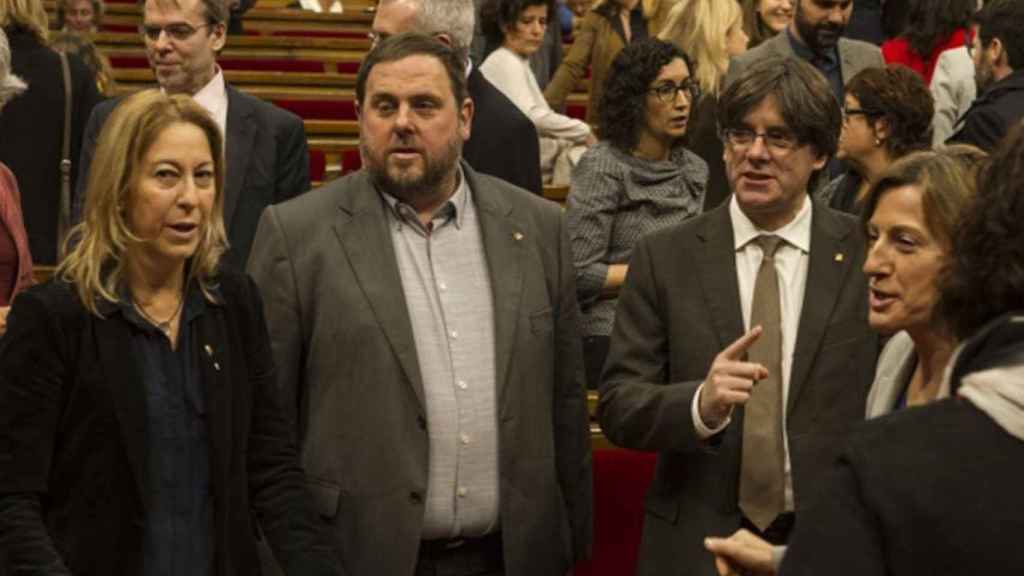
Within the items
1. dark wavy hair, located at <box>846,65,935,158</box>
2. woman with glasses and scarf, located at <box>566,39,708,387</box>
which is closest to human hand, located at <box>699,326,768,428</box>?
woman with glasses and scarf, located at <box>566,39,708,387</box>

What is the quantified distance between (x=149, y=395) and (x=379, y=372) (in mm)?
547

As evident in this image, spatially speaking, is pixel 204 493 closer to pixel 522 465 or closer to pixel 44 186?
pixel 522 465

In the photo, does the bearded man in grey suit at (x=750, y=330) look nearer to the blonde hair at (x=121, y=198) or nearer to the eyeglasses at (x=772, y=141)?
the eyeglasses at (x=772, y=141)

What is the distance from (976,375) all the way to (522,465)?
1807mm

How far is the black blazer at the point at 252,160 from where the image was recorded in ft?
15.1

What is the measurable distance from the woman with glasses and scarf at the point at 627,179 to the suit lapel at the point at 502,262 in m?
0.76

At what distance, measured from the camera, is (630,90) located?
188 inches

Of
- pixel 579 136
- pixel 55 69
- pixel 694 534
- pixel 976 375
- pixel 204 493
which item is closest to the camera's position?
pixel 976 375

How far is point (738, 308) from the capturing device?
3.52 m

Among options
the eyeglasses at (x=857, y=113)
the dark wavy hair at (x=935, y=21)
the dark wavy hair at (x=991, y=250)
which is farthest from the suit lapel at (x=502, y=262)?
the dark wavy hair at (x=935, y=21)

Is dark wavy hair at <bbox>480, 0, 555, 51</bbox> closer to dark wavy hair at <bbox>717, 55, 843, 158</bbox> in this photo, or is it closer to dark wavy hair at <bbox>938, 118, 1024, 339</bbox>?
dark wavy hair at <bbox>717, 55, 843, 158</bbox>

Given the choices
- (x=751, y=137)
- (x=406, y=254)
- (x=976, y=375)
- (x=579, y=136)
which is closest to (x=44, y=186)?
(x=579, y=136)

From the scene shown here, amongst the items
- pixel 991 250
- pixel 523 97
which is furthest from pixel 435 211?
pixel 523 97

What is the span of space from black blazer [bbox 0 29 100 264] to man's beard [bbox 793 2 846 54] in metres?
2.23
